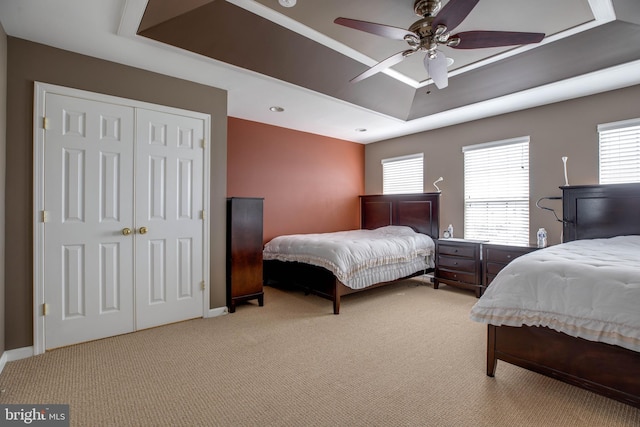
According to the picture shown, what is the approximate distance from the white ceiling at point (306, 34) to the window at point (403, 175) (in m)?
1.48

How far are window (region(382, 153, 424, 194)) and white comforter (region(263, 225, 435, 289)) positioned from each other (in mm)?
1078

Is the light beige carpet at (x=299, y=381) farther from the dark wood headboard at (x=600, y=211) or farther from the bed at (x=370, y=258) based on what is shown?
the dark wood headboard at (x=600, y=211)

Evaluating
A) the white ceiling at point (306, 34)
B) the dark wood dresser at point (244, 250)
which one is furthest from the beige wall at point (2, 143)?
the dark wood dresser at point (244, 250)

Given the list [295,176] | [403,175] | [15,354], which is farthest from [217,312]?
[403,175]

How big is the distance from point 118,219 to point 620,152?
5258 mm

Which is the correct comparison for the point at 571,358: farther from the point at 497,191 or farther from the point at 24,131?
the point at 24,131

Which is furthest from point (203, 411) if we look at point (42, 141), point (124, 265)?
point (42, 141)

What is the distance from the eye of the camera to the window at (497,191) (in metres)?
4.29

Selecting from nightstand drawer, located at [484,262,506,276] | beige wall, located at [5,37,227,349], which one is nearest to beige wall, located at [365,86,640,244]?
nightstand drawer, located at [484,262,506,276]

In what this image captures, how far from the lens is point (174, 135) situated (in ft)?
10.4

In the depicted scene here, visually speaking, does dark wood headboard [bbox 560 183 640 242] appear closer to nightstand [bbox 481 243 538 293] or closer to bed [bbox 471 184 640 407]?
nightstand [bbox 481 243 538 293]

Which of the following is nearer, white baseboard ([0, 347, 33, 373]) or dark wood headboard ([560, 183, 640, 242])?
white baseboard ([0, 347, 33, 373])

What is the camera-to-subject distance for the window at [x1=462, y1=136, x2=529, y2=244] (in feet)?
14.1

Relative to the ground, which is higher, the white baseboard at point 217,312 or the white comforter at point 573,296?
the white comforter at point 573,296
